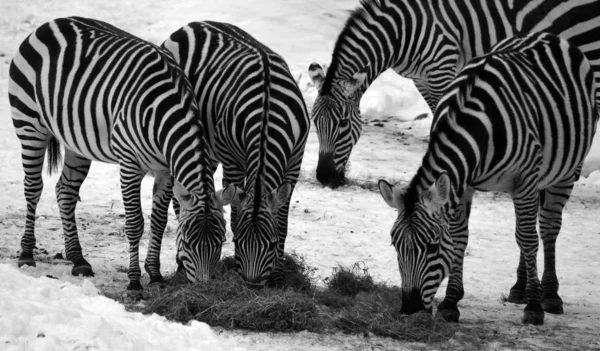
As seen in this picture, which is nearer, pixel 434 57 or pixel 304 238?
pixel 434 57

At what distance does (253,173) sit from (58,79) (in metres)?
2.51

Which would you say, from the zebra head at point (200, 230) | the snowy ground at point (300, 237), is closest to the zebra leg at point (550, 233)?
the snowy ground at point (300, 237)

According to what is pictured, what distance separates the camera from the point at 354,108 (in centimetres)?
994

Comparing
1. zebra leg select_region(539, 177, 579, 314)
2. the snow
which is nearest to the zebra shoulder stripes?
zebra leg select_region(539, 177, 579, 314)

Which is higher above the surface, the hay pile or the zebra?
the zebra

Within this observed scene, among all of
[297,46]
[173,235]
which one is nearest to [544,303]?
[173,235]

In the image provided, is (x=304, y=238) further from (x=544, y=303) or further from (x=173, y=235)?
(x=544, y=303)

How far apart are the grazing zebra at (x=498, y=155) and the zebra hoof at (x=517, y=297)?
0.94 ft

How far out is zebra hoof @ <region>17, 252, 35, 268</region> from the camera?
8.56 m

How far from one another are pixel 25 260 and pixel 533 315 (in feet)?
16.5

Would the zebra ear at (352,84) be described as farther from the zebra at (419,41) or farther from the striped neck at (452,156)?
the striped neck at (452,156)

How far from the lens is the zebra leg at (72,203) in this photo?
28.7 ft

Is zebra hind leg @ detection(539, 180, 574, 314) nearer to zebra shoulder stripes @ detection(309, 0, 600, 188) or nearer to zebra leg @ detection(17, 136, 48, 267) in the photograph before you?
zebra shoulder stripes @ detection(309, 0, 600, 188)

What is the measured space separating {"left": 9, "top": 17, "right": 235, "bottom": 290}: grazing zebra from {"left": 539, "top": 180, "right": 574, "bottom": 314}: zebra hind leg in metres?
3.42
